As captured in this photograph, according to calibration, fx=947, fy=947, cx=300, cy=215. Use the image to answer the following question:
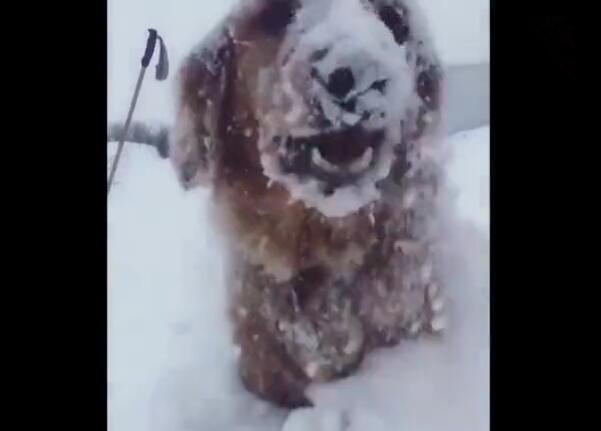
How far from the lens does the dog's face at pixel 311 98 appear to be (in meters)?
0.76

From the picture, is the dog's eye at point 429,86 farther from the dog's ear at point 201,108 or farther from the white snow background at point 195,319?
the dog's ear at point 201,108

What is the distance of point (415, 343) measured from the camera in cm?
76

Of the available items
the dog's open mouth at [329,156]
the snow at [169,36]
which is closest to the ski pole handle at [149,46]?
the snow at [169,36]

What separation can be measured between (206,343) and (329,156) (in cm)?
18

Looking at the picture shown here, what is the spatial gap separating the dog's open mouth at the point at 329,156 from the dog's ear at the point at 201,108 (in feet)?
0.18

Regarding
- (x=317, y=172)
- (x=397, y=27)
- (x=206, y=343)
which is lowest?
(x=206, y=343)

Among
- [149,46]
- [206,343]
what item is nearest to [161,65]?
[149,46]

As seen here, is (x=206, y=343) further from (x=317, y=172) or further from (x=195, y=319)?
(x=317, y=172)

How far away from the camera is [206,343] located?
2.47ft

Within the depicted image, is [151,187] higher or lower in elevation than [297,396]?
higher
